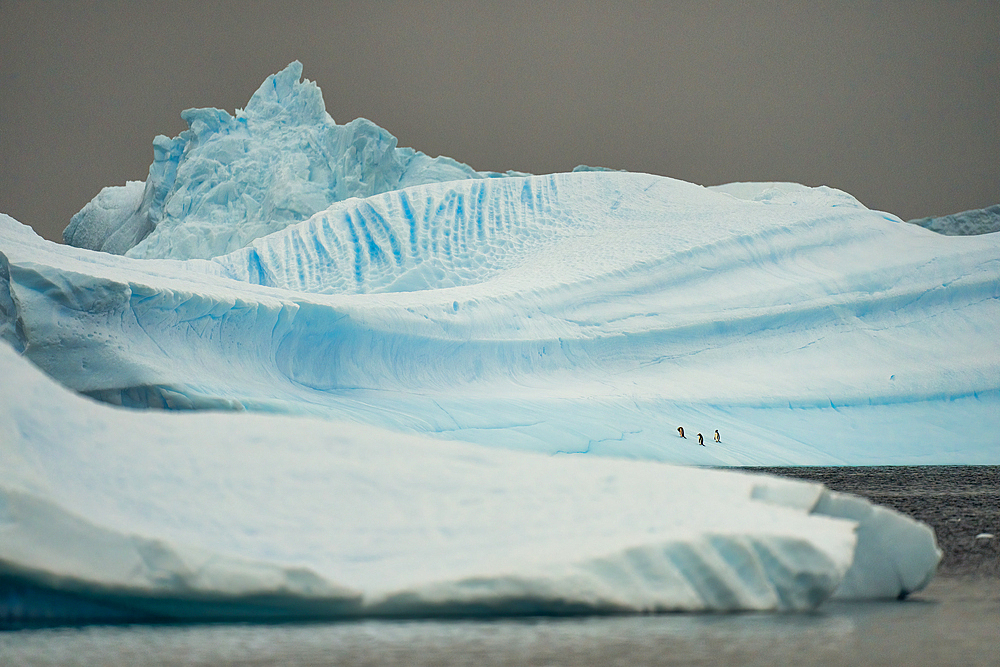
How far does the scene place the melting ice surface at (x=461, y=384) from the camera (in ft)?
14.0

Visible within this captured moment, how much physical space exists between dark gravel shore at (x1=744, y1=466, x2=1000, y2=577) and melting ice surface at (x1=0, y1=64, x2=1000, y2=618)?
986 mm

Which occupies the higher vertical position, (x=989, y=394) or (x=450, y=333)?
(x=450, y=333)

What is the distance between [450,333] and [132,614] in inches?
371

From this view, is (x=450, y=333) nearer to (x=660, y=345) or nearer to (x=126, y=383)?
(x=660, y=345)

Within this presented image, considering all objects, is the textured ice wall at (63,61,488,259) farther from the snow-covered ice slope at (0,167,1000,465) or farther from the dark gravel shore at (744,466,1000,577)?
the dark gravel shore at (744,466,1000,577)

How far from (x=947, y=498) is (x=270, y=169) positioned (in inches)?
577

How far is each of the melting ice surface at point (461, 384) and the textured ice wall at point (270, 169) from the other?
0.20 ft

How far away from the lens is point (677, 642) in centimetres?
369

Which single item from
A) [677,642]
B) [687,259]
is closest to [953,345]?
[687,259]

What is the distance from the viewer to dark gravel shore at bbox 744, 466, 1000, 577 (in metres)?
5.90

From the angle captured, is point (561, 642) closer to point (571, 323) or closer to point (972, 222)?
point (571, 323)

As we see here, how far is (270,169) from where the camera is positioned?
20.3m

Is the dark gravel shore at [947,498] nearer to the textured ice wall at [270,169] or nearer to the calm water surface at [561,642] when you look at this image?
the calm water surface at [561,642]

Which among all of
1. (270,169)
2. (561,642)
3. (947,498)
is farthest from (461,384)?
(561,642)
